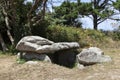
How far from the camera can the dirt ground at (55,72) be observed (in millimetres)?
9703

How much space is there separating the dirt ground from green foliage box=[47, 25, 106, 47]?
520 cm

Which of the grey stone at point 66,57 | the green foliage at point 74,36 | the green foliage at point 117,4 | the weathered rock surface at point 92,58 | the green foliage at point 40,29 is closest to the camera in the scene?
the weathered rock surface at point 92,58

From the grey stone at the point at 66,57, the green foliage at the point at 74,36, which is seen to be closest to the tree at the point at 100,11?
the green foliage at the point at 74,36

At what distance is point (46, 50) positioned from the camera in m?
11.6

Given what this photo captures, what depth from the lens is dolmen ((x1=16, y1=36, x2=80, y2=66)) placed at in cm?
1159

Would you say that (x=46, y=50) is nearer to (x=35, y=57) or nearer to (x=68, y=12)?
(x=35, y=57)

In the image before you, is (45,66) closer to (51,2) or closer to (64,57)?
(64,57)

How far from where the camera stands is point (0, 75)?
10242 millimetres

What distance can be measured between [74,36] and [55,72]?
7278 millimetres

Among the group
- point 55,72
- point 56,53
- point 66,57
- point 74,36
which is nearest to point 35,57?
point 56,53

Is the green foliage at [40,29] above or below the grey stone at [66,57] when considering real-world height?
below

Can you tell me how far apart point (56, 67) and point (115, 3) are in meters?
20.8

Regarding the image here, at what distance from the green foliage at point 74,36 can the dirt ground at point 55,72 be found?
5197 millimetres

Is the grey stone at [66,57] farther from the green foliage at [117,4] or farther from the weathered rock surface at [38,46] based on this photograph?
the green foliage at [117,4]
